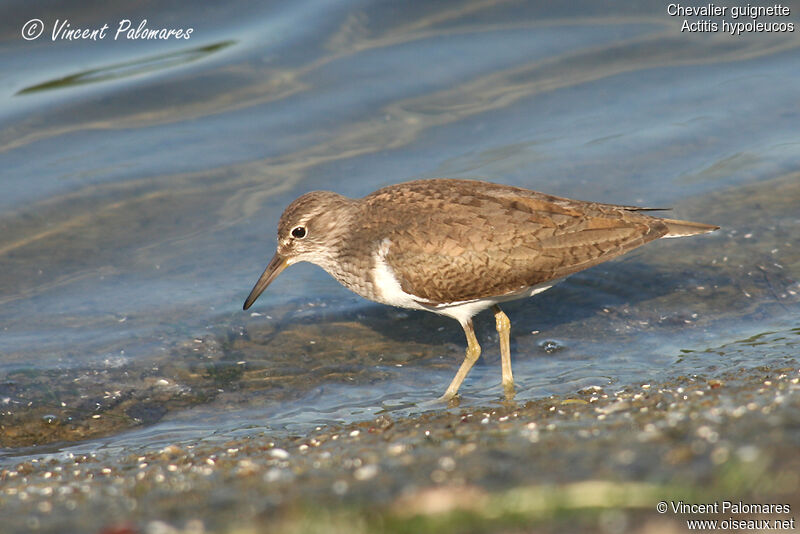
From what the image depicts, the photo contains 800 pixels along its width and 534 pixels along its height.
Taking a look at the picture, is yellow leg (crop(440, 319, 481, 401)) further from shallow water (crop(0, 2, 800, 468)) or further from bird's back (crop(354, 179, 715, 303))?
bird's back (crop(354, 179, 715, 303))

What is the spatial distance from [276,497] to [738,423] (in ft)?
7.53

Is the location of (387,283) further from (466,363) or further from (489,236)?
(466,363)

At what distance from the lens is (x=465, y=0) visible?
1377 centimetres

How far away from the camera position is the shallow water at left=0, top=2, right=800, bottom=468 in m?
7.36

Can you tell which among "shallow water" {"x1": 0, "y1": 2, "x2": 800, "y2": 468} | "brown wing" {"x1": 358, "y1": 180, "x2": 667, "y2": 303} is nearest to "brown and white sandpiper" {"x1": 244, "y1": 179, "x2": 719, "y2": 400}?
"brown wing" {"x1": 358, "y1": 180, "x2": 667, "y2": 303}

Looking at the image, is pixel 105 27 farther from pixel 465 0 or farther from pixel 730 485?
pixel 730 485

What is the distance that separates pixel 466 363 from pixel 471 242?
1147 millimetres

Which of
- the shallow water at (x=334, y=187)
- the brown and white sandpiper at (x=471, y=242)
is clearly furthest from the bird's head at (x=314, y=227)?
the shallow water at (x=334, y=187)

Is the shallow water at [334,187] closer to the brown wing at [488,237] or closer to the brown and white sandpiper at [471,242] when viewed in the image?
the brown and white sandpiper at [471,242]

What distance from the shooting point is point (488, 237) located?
22.0 feet

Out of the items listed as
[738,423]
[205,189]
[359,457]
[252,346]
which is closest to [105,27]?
[205,189]

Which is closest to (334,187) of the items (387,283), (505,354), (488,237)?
(387,283)

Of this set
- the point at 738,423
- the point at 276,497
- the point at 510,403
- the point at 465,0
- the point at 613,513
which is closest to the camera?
the point at 613,513

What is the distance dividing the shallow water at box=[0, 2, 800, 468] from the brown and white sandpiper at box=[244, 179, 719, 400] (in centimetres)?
83
